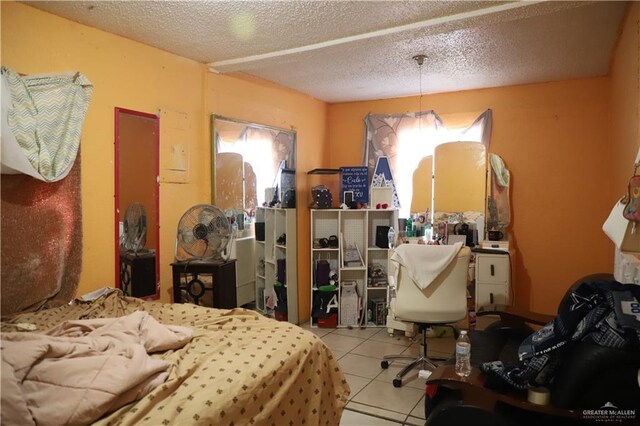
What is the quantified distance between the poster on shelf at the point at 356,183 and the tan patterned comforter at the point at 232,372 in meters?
2.49

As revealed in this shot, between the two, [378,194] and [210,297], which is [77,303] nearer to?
[210,297]

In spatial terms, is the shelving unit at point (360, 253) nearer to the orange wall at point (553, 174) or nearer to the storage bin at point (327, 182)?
the storage bin at point (327, 182)

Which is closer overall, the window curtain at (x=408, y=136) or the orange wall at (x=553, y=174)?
the orange wall at (x=553, y=174)

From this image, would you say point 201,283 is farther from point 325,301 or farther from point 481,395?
point 481,395

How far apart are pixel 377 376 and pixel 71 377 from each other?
7.60ft

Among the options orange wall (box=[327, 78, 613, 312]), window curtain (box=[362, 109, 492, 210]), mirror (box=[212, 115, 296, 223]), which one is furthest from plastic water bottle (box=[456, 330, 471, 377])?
window curtain (box=[362, 109, 492, 210])

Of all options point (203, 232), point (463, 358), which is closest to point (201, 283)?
point (203, 232)

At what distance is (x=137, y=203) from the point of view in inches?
117

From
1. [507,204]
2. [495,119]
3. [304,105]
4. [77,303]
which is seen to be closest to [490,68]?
[495,119]

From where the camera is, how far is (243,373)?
165 centimetres

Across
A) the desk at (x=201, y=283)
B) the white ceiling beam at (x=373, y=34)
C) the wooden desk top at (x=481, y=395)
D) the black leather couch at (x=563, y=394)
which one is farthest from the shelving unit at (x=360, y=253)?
the wooden desk top at (x=481, y=395)

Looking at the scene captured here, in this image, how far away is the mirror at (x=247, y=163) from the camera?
3633mm

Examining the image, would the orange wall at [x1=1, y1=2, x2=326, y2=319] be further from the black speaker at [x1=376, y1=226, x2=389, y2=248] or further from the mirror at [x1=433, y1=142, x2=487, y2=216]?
the mirror at [x1=433, y1=142, x2=487, y2=216]

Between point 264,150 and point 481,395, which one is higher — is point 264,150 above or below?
above
